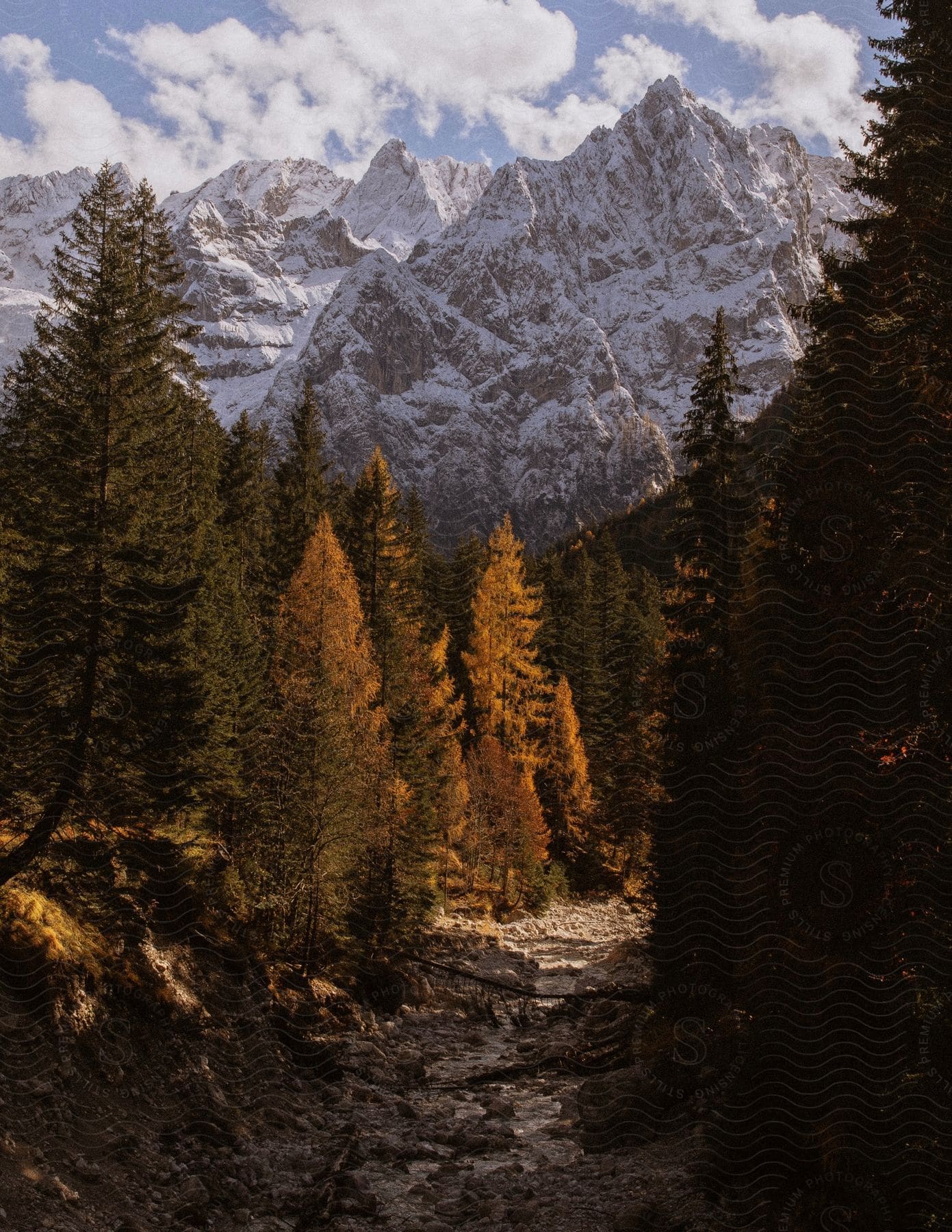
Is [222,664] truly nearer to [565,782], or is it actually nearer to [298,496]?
[298,496]

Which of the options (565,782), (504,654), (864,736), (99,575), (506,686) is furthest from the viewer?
(565,782)

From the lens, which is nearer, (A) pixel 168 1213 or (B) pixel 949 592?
(B) pixel 949 592

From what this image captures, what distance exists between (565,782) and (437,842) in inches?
571

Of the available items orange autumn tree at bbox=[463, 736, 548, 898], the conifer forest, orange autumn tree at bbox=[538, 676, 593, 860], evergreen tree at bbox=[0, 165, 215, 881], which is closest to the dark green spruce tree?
the conifer forest

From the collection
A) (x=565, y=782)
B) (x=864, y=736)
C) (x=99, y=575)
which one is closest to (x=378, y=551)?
(x=99, y=575)

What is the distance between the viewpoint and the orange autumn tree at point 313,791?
723 inches

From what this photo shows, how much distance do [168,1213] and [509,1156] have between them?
239 inches

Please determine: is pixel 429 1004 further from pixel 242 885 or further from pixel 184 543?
pixel 184 543

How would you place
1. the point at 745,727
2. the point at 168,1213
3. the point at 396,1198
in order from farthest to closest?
the point at 745,727 < the point at 396,1198 < the point at 168,1213

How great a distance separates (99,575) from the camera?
14367 mm

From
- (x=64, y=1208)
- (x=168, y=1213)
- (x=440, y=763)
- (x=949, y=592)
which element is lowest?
(x=168, y=1213)

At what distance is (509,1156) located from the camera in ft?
47.0

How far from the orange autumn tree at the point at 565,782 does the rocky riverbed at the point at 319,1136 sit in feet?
56.2

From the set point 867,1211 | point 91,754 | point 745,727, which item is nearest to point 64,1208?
point 91,754
